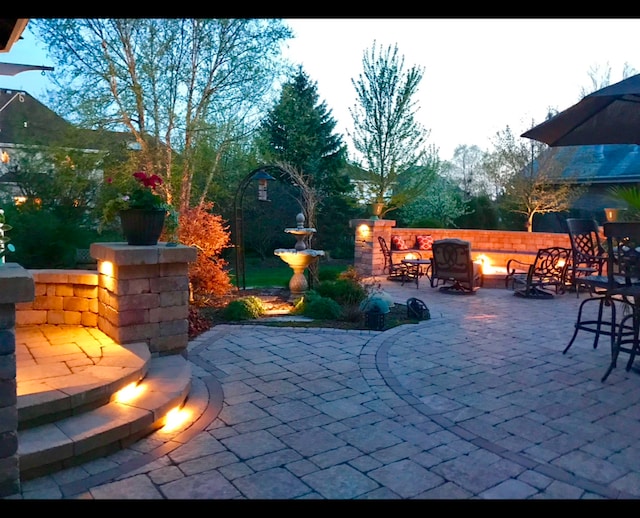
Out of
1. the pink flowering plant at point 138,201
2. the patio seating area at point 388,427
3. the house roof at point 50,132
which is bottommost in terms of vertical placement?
the patio seating area at point 388,427

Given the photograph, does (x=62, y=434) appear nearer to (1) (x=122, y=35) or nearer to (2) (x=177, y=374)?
(2) (x=177, y=374)

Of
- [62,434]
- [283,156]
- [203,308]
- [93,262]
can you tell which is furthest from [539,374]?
[283,156]

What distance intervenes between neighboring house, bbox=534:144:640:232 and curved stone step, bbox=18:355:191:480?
600 inches

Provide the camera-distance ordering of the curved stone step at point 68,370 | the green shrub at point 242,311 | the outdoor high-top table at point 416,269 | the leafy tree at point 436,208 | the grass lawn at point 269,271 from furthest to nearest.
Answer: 1. the leafy tree at point 436,208
2. the grass lawn at point 269,271
3. the outdoor high-top table at point 416,269
4. the green shrub at point 242,311
5. the curved stone step at point 68,370

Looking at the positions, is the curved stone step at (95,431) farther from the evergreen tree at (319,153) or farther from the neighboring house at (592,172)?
the neighboring house at (592,172)

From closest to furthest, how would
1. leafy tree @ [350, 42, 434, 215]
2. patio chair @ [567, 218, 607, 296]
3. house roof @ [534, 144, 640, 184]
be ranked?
patio chair @ [567, 218, 607, 296]
leafy tree @ [350, 42, 434, 215]
house roof @ [534, 144, 640, 184]

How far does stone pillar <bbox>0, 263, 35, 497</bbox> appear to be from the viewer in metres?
2.21

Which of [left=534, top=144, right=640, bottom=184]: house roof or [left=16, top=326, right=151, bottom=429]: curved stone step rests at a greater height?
[left=534, top=144, right=640, bottom=184]: house roof

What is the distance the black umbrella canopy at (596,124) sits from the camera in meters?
4.62

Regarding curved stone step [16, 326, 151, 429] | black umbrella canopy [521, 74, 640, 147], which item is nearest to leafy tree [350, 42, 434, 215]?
black umbrella canopy [521, 74, 640, 147]

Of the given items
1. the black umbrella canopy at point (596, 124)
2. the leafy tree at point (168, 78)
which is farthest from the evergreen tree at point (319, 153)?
the black umbrella canopy at point (596, 124)

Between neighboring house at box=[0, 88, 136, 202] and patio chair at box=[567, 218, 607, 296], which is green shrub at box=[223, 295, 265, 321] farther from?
patio chair at box=[567, 218, 607, 296]

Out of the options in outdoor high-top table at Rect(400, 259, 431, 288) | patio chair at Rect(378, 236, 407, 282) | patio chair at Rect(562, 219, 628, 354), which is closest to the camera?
patio chair at Rect(562, 219, 628, 354)

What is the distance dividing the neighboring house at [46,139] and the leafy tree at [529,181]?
39.2 ft
